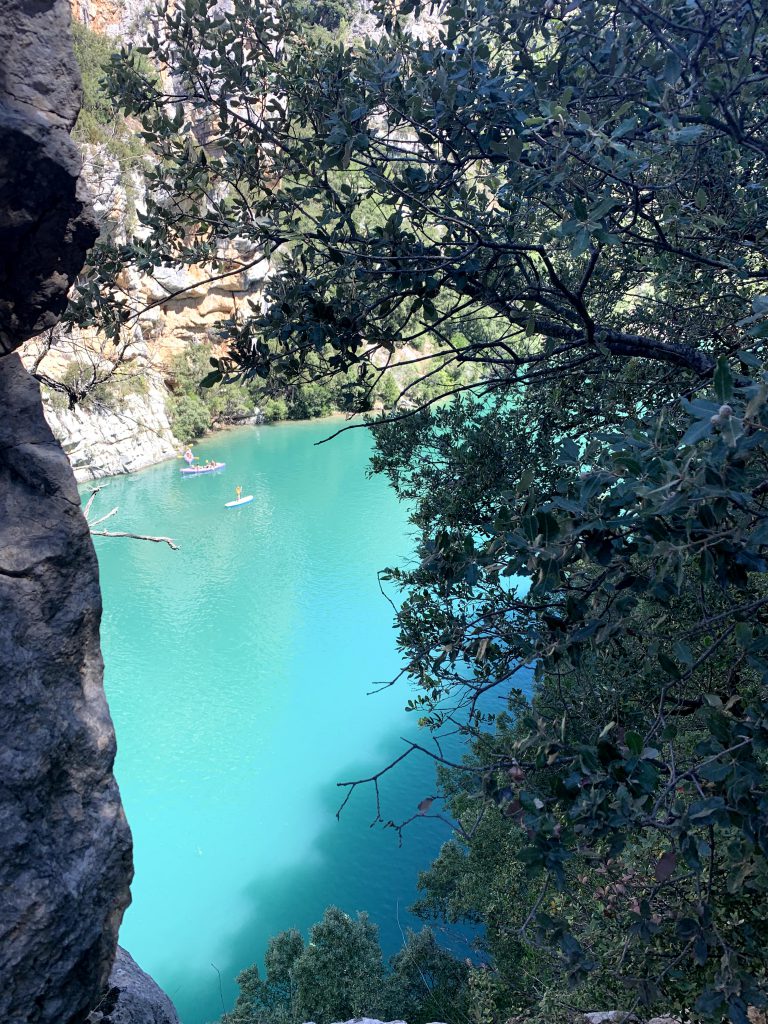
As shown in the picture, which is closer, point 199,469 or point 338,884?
point 338,884

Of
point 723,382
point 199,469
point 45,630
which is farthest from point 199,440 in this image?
point 723,382

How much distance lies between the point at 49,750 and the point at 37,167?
4.59 feet

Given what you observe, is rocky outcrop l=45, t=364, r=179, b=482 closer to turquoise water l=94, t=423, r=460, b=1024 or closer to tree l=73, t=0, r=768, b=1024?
turquoise water l=94, t=423, r=460, b=1024

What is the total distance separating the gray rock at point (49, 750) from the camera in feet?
5.67

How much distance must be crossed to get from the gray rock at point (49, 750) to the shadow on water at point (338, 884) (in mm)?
4375

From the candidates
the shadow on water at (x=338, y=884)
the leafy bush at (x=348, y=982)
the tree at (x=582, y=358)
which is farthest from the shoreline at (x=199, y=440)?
the tree at (x=582, y=358)

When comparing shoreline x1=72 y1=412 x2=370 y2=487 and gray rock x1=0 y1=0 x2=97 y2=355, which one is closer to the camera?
gray rock x1=0 y1=0 x2=97 y2=355

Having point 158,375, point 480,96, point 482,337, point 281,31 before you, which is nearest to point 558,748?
point 480,96

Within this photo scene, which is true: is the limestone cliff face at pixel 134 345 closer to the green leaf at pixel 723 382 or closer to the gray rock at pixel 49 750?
the gray rock at pixel 49 750

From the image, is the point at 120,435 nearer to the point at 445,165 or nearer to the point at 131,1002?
the point at 445,165

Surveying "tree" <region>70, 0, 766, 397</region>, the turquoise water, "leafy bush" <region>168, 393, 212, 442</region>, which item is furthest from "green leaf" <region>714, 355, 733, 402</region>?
"leafy bush" <region>168, 393, 212, 442</region>

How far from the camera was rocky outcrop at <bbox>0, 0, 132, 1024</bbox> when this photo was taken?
1.73 meters

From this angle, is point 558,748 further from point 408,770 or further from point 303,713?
point 303,713

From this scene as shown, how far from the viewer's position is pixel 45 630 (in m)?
1.91
